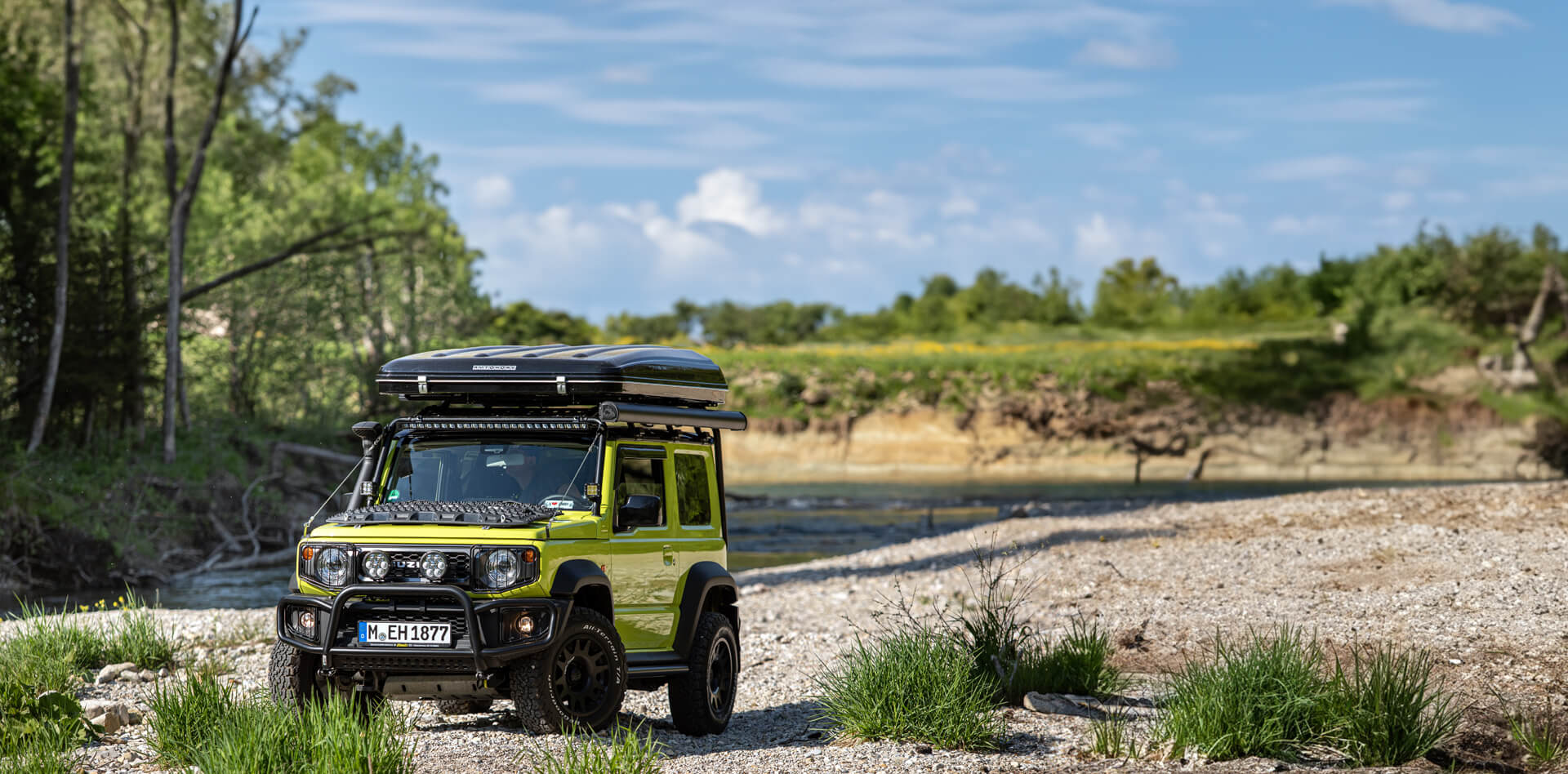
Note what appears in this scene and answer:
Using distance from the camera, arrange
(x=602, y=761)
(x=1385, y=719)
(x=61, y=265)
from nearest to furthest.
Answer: (x=602, y=761), (x=1385, y=719), (x=61, y=265)

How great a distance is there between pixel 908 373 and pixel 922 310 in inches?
1754

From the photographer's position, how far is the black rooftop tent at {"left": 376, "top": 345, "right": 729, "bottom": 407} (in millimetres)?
9031

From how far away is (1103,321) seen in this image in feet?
303

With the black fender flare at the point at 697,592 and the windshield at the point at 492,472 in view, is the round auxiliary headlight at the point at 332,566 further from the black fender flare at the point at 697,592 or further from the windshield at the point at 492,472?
the black fender flare at the point at 697,592

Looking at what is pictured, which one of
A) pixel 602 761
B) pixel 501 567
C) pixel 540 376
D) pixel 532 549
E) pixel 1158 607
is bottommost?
pixel 1158 607

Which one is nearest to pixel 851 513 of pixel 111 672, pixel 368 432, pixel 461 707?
pixel 111 672

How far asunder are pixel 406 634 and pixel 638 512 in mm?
1735

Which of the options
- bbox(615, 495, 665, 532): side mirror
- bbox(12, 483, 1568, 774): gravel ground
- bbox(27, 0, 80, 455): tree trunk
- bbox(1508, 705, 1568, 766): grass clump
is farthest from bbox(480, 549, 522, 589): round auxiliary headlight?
bbox(27, 0, 80, 455): tree trunk

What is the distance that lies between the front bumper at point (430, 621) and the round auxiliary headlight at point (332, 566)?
125 millimetres

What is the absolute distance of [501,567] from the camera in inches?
315

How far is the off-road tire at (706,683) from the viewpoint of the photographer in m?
9.45

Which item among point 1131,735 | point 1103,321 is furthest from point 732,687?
point 1103,321

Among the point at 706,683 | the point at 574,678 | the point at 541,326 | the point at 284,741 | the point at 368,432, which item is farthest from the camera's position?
the point at 541,326

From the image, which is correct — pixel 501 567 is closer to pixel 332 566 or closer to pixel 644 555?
pixel 332 566
